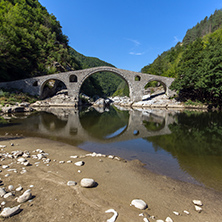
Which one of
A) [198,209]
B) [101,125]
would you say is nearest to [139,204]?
[198,209]

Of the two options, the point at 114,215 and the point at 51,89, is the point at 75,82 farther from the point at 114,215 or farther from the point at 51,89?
the point at 114,215

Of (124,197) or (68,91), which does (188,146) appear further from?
(68,91)

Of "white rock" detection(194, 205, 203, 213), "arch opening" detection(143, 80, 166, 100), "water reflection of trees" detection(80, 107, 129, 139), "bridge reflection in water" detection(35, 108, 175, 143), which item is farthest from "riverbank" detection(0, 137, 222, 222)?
"arch opening" detection(143, 80, 166, 100)

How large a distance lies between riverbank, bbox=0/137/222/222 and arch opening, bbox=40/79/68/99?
31.7 metres

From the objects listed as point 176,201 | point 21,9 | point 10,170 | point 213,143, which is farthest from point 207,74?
point 21,9

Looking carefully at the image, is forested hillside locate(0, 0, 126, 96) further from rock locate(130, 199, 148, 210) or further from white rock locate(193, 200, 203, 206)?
white rock locate(193, 200, 203, 206)

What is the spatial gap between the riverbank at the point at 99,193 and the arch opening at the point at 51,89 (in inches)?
1249

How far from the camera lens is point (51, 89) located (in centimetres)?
3441

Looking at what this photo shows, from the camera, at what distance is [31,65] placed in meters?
35.0

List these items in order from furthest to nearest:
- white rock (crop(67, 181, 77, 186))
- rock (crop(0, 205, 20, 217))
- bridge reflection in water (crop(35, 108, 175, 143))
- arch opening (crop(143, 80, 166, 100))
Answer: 1. arch opening (crop(143, 80, 166, 100))
2. bridge reflection in water (crop(35, 108, 175, 143))
3. white rock (crop(67, 181, 77, 186))
4. rock (crop(0, 205, 20, 217))

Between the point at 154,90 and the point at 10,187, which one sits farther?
the point at 154,90

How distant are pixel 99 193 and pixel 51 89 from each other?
35.5 m

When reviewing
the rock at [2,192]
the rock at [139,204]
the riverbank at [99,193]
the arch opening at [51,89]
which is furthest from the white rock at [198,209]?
the arch opening at [51,89]

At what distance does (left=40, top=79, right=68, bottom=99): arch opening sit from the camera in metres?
32.6
